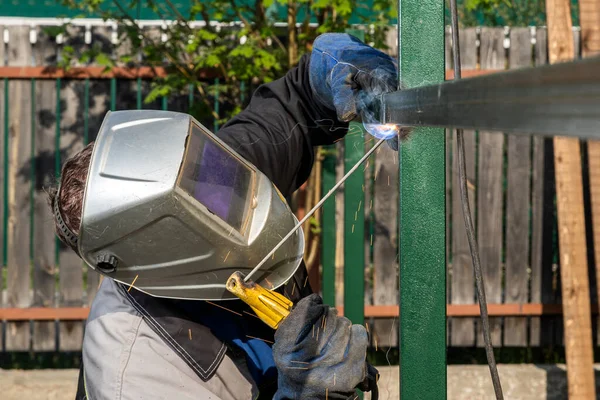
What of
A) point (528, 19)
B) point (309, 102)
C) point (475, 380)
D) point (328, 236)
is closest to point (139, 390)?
point (309, 102)

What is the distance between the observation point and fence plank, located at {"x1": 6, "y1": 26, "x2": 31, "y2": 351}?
496 centimetres

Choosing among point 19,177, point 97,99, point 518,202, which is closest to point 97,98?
point 97,99

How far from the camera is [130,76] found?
16.3ft

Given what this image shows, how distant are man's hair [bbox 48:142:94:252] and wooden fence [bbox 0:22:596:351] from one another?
2.81m

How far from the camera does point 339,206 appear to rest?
16.4 ft

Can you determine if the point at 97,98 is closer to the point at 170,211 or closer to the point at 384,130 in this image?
the point at 170,211

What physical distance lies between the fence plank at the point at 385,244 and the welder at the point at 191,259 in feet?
8.60

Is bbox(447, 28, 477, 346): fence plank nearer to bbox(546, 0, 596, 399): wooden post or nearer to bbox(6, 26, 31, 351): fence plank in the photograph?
bbox(546, 0, 596, 399): wooden post

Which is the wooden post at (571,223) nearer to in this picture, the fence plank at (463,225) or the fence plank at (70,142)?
the fence plank at (463,225)

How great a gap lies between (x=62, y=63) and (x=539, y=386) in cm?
358

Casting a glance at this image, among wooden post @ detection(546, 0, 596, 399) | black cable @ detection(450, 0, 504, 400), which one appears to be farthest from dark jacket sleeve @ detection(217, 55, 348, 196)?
wooden post @ detection(546, 0, 596, 399)

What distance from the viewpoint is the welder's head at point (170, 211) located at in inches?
71.6

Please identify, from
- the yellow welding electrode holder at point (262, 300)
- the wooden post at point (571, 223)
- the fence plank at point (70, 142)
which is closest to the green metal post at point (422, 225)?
the yellow welding electrode holder at point (262, 300)

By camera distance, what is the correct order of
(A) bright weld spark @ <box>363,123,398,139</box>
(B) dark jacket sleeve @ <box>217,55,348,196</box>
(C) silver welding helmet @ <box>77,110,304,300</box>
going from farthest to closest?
(B) dark jacket sleeve @ <box>217,55,348,196</box>, (C) silver welding helmet @ <box>77,110,304,300</box>, (A) bright weld spark @ <box>363,123,398,139</box>
